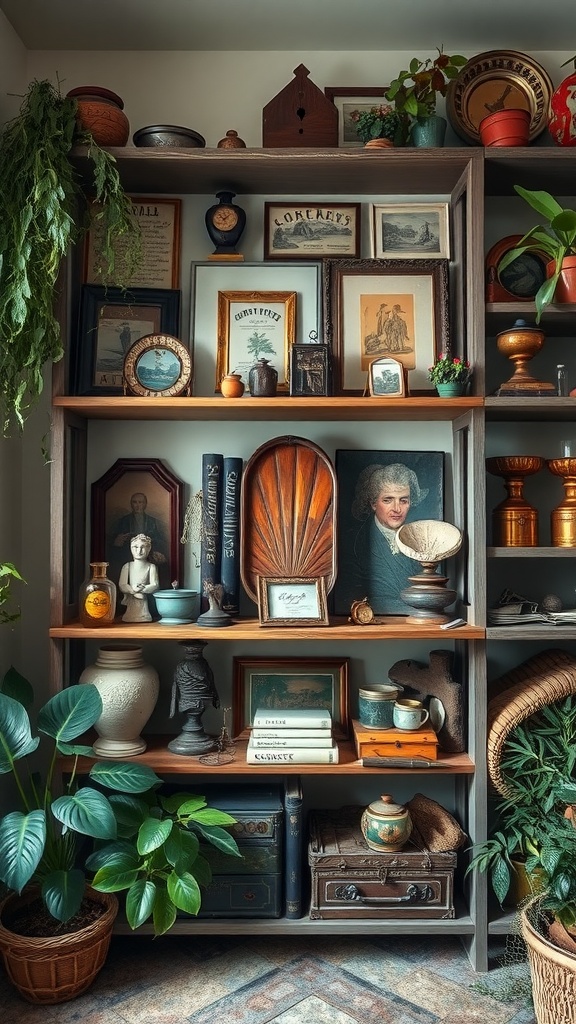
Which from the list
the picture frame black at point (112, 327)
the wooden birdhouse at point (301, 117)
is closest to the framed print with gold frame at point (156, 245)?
the picture frame black at point (112, 327)

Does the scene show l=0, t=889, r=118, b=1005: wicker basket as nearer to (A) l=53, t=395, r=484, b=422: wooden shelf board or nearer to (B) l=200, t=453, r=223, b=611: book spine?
(B) l=200, t=453, r=223, b=611: book spine

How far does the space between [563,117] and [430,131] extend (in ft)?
1.37

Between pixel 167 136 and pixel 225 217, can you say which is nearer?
pixel 167 136

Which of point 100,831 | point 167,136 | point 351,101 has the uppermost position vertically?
point 351,101

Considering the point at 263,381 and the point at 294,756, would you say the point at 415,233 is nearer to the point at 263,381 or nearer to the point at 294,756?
the point at 263,381

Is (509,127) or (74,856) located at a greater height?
(509,127)

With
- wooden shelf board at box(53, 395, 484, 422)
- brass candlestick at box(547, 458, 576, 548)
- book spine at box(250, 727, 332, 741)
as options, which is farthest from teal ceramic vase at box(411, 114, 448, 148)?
book spine at box(250, 727, 332, 741)

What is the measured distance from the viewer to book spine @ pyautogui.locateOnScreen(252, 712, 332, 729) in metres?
2.51

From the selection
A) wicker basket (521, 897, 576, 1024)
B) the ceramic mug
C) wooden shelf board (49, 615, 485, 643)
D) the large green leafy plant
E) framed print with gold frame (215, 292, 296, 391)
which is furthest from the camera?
framed print with gold frame (215, 292, 296, 391)

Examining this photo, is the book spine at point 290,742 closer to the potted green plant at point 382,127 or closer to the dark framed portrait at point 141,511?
the dark framed portrait at point 141,511

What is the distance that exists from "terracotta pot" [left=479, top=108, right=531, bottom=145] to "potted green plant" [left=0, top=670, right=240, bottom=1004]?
2.10m

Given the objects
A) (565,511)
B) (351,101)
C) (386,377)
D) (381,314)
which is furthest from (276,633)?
(351,101)

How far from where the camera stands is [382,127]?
2.58 meters

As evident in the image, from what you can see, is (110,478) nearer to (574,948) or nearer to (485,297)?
(485,297)
